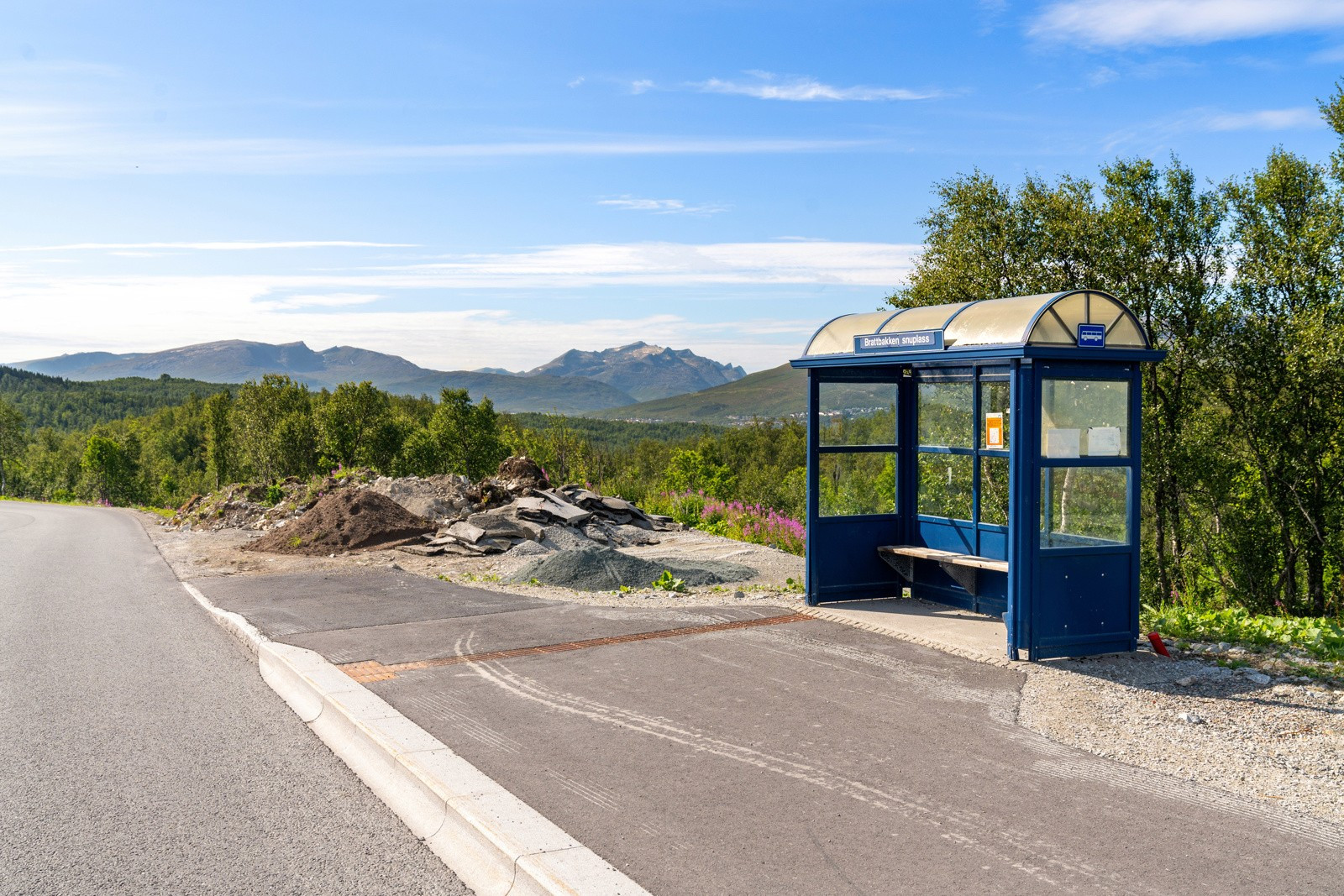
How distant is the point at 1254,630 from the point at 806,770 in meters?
5.44

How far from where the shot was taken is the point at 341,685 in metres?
6.85

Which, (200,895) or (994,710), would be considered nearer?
(200,895)

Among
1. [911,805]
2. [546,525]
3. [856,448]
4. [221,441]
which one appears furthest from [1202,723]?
[221,441]

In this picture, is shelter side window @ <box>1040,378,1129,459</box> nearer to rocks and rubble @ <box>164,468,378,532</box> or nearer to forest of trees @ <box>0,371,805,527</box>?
forest of trees @ <box>0,371,805,527</box>

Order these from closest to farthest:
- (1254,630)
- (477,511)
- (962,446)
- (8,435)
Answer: (1254,630), (962,446), (477,511), (8,435)

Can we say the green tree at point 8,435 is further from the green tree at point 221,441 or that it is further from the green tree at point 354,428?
the green tree at point 354,428

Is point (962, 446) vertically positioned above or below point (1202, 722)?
above

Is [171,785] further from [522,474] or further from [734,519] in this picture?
[522,474]

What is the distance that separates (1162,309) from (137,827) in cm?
2486

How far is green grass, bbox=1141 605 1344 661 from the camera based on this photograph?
7840 millimetres

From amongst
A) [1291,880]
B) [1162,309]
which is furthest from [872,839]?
[1162,309]

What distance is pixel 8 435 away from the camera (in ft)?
372

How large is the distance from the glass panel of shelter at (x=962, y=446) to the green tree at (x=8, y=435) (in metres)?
129

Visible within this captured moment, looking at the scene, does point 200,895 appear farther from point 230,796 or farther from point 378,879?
point 230,796
